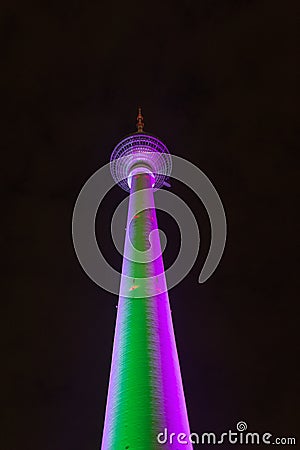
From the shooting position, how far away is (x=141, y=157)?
34.1m

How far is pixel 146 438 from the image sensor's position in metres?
19.2

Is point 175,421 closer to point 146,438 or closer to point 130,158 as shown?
point 146,438

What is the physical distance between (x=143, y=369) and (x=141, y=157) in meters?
14.8

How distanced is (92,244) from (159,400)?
52.0 feet

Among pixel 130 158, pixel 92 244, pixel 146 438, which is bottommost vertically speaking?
pixel 146 438

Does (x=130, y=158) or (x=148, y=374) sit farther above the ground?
(x=130, y=158)

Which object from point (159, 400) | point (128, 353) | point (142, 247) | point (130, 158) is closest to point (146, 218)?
point (142, 247)

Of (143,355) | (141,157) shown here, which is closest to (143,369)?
(143,355)

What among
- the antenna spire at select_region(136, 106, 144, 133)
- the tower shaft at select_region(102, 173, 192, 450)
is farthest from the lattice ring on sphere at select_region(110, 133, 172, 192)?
the tower shaft at select_region(102, 173, 192, 450)

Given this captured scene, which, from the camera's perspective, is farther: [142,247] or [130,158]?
[130,158]

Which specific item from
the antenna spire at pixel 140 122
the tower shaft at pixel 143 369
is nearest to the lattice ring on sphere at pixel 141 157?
the antenna spire at pixel 140 122

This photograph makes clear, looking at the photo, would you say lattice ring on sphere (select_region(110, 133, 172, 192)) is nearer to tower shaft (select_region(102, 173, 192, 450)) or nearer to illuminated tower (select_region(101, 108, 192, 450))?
illuminated tower (select_region(101, 108, 192, 450))

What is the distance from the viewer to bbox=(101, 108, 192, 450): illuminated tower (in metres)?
19.9

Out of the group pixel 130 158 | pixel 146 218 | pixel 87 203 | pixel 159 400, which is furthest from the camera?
pixel 87 203
